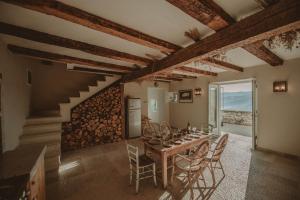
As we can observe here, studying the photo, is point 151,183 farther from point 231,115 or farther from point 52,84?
point 231,115

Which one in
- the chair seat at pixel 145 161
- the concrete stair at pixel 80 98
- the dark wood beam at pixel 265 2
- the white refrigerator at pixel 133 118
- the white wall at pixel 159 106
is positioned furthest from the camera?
the white wall at pixel 159 106

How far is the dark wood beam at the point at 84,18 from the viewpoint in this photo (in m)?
1.43

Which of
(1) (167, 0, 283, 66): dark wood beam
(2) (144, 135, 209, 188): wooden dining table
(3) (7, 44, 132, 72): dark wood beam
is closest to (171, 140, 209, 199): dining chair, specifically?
(2) (144, 135, 209, 188): wooden dining table

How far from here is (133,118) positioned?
5617 millimetres

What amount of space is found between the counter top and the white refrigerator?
142 inches

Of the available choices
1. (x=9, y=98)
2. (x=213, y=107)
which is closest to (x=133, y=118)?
(x=213, y=107)

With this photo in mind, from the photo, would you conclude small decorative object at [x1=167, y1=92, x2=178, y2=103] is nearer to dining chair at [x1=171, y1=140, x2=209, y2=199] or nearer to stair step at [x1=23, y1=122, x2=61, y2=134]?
dining chair at [x1=171, y1=140, x2=209, y2=199]

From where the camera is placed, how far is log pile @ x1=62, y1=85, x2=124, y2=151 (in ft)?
15.1

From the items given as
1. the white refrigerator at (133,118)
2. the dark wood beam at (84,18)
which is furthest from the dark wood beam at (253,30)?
the white refrigerator at (133,118)

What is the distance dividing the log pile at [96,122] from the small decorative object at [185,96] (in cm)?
292

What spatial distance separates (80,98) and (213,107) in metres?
5.05

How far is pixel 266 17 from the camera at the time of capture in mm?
1533

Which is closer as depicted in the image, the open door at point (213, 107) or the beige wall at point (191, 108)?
the open door at point (213, 107)

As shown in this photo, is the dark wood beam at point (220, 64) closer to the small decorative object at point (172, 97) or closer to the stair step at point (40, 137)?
the small decorative object at point (172, 97)
